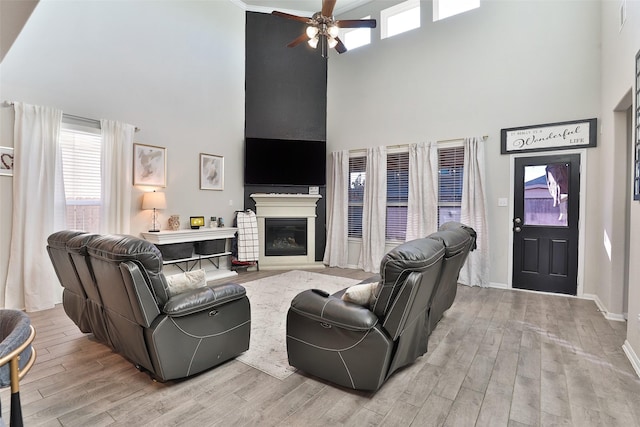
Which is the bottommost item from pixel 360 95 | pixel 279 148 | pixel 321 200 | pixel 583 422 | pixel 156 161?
pixel 583 422

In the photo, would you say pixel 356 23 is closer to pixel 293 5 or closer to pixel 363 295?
pixel 293 5

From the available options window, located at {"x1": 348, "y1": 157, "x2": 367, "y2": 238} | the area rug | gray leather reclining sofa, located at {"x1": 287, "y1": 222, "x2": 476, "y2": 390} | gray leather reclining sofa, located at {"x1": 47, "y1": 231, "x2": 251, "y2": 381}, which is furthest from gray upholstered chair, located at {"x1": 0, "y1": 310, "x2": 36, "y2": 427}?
window, located at {"x1": 348, "y1": 157, "x2": 367, "y2": 238}

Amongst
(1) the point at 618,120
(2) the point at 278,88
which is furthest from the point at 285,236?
(1) the point at 618,120

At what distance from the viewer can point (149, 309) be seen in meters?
2.06

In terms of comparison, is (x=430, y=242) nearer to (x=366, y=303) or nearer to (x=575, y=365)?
(x=366, y=303)

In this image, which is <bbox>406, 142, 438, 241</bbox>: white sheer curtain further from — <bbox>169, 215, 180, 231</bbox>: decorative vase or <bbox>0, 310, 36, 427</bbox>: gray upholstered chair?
<bbox>0, 310, 36, 427</bbox>: gray upholstered chair

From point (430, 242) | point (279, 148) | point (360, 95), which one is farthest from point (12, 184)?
point (360, 95)

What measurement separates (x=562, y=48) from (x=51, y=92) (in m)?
6.63

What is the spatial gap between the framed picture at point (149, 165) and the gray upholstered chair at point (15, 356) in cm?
395

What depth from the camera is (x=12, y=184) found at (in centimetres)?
359

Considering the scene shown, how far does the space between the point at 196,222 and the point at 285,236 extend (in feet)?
5.79

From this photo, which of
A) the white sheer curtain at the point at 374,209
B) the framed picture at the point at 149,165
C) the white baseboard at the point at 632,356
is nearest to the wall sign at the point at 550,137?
the white sheer curtain at the point at 374,209

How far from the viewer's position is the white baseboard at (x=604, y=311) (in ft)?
11.3

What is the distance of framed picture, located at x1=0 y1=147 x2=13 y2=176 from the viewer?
3506 millimetres
